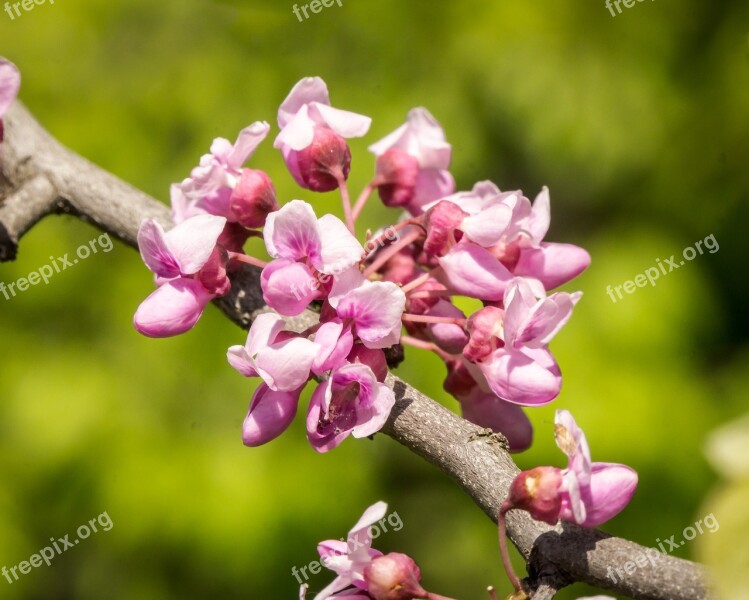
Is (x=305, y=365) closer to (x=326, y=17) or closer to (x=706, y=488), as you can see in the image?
(x=706, y=488)

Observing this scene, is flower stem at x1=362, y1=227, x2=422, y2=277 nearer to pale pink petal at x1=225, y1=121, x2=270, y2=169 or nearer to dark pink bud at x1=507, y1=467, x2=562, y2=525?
pale pink petal at x1=225, y1=121, x2=270, y2=169

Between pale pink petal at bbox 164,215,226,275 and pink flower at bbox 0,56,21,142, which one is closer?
pale pink petal at bbox 164,215,226,275

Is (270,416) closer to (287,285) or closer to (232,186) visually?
(287,285)

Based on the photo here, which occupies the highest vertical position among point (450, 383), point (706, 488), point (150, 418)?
point (450, 383)

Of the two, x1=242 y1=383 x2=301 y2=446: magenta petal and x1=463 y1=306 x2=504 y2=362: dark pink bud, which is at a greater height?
x1=242 y1=383 x2=301 y2=446: magenta petal

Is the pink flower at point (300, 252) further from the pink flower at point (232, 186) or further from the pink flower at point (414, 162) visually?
the pink flower at point (414, 162)

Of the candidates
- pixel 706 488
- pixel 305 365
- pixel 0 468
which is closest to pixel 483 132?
pixel 706 488

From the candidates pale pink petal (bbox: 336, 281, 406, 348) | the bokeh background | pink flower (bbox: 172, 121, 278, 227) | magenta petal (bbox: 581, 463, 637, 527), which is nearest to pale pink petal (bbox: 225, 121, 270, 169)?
pink flower (bbox: 172, 121, 278, 227)
